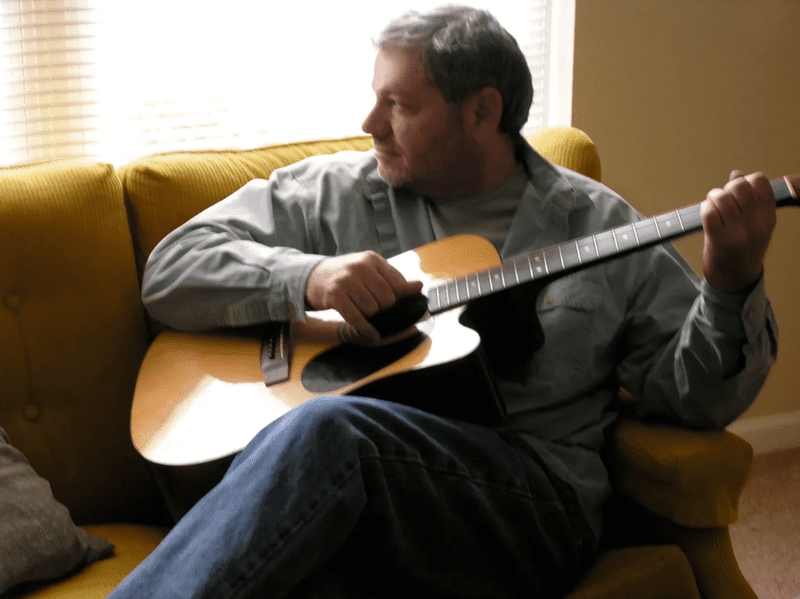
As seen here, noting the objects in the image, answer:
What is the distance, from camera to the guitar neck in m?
1.16

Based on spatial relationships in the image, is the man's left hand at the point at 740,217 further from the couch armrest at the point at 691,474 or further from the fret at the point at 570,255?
the couch armrest at the point at 691,474

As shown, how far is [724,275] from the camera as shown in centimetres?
118

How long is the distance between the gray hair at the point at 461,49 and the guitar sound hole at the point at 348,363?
18.1 inches

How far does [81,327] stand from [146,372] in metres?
0.16

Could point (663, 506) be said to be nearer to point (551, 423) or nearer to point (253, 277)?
point (551, 423)

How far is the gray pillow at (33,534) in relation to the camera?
114 centimetres

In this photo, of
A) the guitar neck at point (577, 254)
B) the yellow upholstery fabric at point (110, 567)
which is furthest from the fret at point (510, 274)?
the yellow upholstery fabric at point (110, 567)

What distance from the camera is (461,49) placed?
1.44 meters

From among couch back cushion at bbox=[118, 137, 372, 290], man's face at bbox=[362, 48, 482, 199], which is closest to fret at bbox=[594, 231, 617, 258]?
man's face at bbox=[362, 48, 482, 199]

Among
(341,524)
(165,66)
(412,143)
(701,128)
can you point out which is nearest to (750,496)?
(701,128)

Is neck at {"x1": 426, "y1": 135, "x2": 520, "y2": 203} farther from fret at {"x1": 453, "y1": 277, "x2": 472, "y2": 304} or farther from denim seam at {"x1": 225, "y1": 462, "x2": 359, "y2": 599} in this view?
denim seam at {"x1": 225, "y1": 462, "x2": 359, "y2": 599}

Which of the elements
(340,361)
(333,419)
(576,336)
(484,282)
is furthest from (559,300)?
(333,419)

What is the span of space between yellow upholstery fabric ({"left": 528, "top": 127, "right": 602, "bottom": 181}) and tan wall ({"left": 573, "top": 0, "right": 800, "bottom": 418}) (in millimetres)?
394

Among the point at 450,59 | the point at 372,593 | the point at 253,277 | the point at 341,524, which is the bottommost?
the point at 372,593
